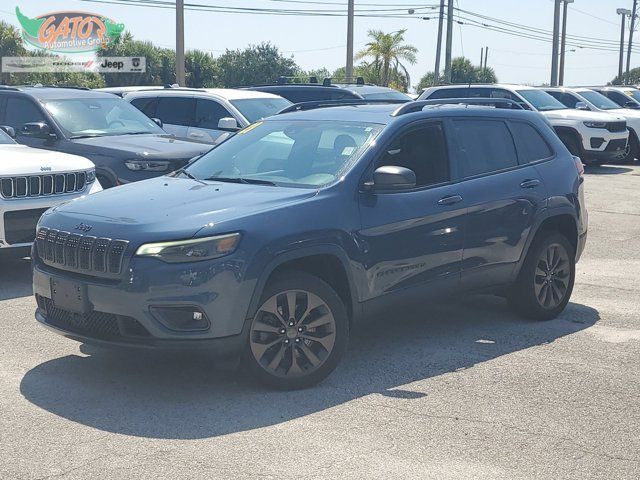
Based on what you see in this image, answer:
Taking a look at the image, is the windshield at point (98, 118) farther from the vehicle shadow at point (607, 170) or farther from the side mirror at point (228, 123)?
the vehicle shadow at point (607, 170)

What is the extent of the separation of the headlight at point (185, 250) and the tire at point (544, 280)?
9.82 feet

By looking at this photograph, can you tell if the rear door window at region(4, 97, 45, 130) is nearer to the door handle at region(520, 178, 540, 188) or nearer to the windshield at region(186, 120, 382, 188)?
the windshield at region(186, 120, 382, 188)

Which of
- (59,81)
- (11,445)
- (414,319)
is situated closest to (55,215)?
(11,445)

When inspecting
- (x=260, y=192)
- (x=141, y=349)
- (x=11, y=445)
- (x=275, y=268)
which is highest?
(x=260, y=192)

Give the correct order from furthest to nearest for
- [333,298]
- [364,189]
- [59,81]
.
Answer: [59,81]
[364,189]
[333,298]

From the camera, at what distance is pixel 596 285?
9203mm

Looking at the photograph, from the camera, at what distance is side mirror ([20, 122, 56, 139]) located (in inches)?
432

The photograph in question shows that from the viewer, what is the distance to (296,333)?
5.67 m

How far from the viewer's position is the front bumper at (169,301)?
207 inches

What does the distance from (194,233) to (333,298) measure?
97cm

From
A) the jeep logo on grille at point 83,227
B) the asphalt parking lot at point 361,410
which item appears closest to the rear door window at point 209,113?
the asphalt parking lot at point 361,410

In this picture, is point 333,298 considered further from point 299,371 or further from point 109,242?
point 109,242

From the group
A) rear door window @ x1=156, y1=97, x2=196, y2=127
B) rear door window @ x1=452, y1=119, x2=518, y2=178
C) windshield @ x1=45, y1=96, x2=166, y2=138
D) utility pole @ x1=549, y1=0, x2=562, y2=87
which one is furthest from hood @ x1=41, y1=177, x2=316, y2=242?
utility pole @ x1=549, y1=0, x2=562, y2=87

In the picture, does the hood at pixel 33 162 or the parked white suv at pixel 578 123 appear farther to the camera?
the parked white suv at pixel 578 123
